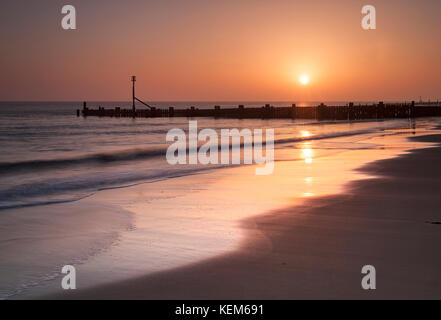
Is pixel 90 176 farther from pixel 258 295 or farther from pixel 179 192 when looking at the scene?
pixel 258 295

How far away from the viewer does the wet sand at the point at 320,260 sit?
5.32 meters

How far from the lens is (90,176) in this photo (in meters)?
16.7

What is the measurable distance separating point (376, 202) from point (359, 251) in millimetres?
3667

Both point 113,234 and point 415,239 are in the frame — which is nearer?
point 415,239

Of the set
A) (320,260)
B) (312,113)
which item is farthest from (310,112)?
(320,260)

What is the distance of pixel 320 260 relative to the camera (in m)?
6.28

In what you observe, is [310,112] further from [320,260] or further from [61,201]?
[320,260]

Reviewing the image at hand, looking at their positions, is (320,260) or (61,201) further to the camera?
(61,201)

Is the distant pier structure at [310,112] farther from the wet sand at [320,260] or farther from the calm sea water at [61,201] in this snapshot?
the wet sand at [320,260]

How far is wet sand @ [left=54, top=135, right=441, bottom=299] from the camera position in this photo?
5316 mm

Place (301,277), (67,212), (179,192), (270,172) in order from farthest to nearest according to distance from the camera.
→ (270,172), (179,192), (67,212), (301,277)

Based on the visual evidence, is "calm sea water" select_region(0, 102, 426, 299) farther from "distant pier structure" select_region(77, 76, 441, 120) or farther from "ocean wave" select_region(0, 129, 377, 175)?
"distant pier structure" select_region(77, 76, 441, 120)

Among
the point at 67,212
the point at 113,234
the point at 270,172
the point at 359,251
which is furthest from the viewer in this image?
the point at 270,172

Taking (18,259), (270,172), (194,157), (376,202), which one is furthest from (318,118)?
(18,259)
